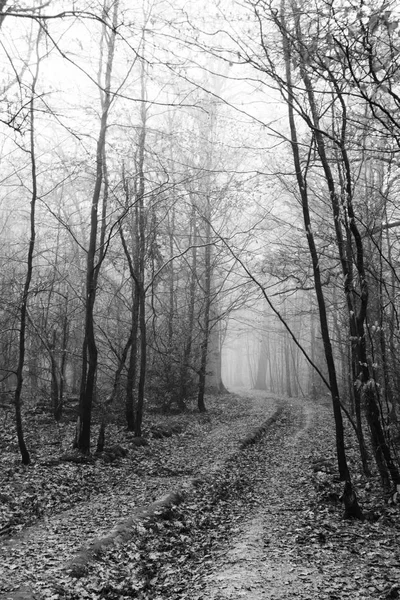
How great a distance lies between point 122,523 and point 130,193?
7.86m

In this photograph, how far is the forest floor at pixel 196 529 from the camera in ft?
16.0

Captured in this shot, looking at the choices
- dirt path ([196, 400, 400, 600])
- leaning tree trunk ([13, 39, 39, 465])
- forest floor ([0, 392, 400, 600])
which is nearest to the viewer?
dirt path ([196, 400, 400, 600])

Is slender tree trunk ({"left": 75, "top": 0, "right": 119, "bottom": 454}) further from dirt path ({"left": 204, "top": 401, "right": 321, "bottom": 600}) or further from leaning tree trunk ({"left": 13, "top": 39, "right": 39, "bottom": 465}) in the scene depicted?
dirt path ({"left": 204, "top": 401, "right": 321, "bottom": 600})

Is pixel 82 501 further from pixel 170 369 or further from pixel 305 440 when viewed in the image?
pixel 170 369

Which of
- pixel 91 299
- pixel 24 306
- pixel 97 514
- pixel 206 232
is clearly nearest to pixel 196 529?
pixel 97 514

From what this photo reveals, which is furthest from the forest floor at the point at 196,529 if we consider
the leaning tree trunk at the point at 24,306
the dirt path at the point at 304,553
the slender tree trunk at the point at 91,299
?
the slender tree trunk at the point at 91,299

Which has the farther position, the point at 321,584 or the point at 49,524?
the point at 49,524

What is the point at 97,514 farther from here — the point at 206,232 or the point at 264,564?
the point at 206,232

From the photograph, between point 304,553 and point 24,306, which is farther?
point 24,306

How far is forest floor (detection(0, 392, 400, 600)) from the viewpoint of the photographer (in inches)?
192

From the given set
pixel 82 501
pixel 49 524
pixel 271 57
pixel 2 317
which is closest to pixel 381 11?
pixel 271 57

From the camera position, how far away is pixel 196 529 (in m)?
6.78

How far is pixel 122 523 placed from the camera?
641cm

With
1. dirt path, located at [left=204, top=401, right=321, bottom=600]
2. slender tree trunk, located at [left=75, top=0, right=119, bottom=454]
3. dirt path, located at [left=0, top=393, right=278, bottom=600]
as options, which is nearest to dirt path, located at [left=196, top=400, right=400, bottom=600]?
dirt path, located at [left=204, top=401, right=321, bottom=600]
